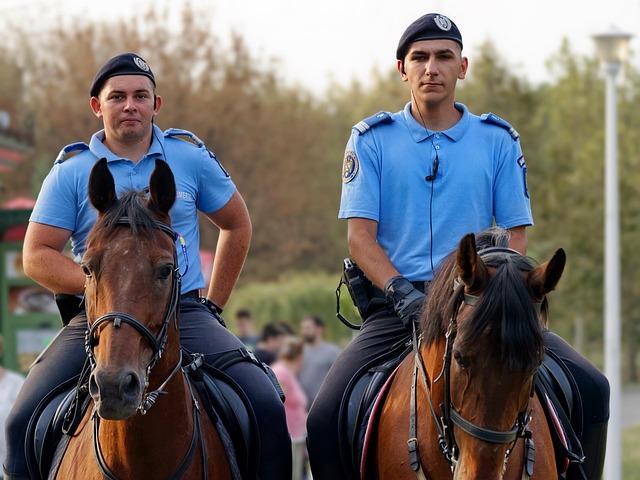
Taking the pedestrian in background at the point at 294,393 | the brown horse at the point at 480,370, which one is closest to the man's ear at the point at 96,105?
the brown horse at the point at 480,370

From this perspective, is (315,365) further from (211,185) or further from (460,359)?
(460,359)

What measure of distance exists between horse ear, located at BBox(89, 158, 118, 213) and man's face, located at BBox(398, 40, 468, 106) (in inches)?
76.5

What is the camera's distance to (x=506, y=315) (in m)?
5.48

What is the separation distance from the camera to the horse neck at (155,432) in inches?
243

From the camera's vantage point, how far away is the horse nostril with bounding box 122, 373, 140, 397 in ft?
18.1

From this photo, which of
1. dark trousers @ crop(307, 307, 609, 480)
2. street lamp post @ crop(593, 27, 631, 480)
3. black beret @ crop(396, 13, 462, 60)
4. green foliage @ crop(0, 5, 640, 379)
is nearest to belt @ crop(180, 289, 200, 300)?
dark trousers @ crop(307, 307, 609, 480)

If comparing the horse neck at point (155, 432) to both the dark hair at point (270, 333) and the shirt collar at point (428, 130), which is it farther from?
the dark hair at point (270, 333)

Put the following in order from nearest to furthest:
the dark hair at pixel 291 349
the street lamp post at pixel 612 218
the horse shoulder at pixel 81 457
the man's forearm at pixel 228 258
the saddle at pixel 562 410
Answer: the horse shoulder at pixel 81 457, the saddle at pixel 562 410, the man's forearm at pixel 228 258, the dark hair at pixel 291 349, the street lamp post at pixel 612 218

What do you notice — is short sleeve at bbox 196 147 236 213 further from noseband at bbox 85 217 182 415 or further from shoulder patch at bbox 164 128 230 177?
noseband at bbox 85 217 182 415

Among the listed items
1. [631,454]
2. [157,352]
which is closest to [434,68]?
[157,352]

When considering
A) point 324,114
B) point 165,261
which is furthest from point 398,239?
point 324,114

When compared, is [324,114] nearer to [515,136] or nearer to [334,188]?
[334,188]

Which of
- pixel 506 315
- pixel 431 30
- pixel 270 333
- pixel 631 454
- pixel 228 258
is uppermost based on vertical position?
pixel 431 30

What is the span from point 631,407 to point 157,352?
31.6 m
